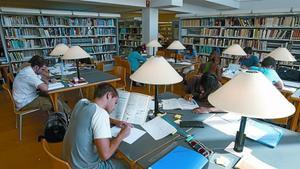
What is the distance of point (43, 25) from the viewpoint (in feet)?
17.4

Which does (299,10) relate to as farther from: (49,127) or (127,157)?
(49,127)

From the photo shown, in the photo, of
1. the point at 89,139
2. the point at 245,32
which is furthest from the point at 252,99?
the point at 245,32

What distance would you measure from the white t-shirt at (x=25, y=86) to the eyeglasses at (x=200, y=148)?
2250 mm

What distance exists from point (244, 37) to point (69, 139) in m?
5.47

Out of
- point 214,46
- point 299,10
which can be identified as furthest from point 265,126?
point 214,46

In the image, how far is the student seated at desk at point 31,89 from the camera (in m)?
2.64

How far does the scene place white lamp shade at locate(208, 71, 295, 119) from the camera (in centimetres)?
94

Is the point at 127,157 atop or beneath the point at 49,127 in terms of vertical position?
atop

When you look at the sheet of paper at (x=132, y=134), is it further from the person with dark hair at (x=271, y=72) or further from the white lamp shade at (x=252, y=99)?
the person with dark hair at (x=271, y=72)

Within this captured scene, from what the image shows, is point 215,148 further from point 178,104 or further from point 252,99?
point 178,104

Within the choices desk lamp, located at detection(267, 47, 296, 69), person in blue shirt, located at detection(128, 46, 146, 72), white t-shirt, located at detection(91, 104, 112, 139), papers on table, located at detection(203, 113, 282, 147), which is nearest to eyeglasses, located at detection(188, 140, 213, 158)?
papers on table, located at detection(203, 113, 282, 147)

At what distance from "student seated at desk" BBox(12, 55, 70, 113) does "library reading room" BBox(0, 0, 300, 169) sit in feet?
0.04

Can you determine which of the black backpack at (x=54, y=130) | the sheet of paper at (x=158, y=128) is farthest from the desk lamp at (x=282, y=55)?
the black backpack at (x=54, y=130)

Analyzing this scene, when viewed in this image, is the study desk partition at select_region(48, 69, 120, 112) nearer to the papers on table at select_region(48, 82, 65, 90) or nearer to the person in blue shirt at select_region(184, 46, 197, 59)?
the papers on table at select_region(48, 82, 65, 90)
